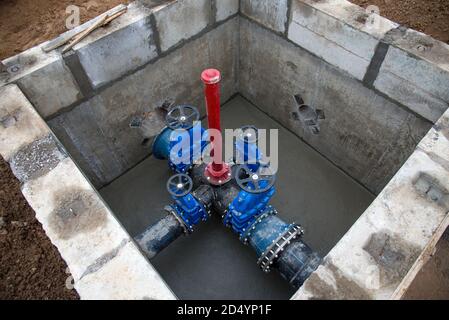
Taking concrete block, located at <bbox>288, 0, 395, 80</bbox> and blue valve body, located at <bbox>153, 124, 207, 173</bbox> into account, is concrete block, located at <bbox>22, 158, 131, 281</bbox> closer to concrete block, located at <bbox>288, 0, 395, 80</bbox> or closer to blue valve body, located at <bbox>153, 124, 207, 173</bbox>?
blue valve body, located at <bbox>153, 124, 207, 173</bbox>

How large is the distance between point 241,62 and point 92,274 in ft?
16.8

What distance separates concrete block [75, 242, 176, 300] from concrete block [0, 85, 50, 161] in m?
1.70

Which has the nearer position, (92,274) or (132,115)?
(92,274)

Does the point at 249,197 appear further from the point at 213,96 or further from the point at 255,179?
the point at 213,96

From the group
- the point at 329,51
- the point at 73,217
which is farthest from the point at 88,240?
the point at 329,51

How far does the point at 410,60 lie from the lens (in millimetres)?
4277

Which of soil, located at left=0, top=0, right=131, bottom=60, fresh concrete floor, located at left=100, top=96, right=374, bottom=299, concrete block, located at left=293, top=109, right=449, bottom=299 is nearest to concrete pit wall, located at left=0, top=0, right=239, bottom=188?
fresh concrete floor, located at left=100, top=96, right=374, bottom=299

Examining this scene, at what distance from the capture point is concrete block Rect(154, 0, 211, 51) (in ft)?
16.4

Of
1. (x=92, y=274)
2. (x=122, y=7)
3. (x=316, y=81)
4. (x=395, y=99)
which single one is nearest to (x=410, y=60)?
(x=395, y=99)

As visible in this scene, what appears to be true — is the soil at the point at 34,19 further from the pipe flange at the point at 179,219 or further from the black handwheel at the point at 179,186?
the pipe flange at the point at 179,219

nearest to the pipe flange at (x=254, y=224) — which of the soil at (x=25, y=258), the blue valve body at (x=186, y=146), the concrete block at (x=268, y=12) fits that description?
the blue valve body at (x=186, y=146)

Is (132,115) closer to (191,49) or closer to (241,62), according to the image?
(191,49)

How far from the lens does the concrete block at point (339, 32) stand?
458 centimetres
